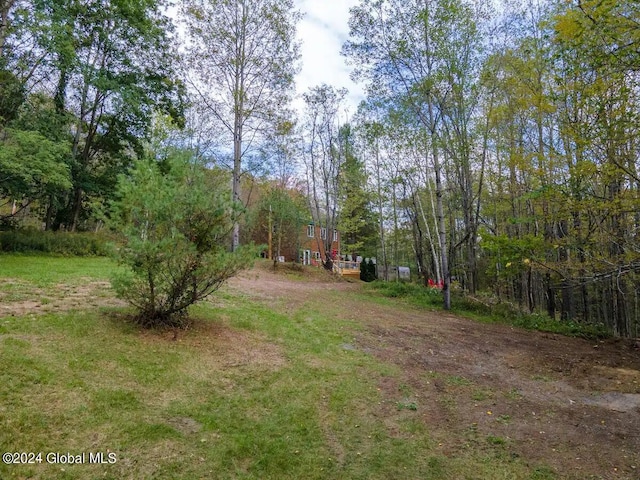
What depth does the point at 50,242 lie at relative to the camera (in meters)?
13.1

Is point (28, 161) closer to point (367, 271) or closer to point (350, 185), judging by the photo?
point (350, 185)

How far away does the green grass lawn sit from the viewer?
2.59 meters

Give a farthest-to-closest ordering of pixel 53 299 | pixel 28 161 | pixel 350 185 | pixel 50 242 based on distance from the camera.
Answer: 1. pixel 350 185
2. pixel 50 242
3. pixel 28 161
4. pixel 53 299

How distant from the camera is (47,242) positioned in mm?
13039

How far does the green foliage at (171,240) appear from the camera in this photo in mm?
4684

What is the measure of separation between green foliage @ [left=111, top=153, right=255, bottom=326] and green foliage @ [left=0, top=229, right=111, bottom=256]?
8158mm

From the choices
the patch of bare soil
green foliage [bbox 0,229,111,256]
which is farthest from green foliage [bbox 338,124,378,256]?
the patch of bare soil

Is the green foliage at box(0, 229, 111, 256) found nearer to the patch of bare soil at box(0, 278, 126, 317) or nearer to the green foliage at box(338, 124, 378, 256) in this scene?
the patch of bare soil at box(0, 278, 126, 317)

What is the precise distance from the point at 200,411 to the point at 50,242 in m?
13.2

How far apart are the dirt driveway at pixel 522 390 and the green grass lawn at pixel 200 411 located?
0.27 m

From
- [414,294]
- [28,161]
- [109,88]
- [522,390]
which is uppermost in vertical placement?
[109,88]

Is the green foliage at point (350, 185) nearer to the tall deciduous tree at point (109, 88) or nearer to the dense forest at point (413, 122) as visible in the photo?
the dense forest at point (413, 122)

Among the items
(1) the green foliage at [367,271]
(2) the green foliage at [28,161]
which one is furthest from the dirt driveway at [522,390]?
(1) the green foliage at [367,271]

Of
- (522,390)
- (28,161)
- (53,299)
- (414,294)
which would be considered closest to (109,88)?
(28,161)
